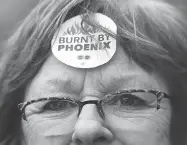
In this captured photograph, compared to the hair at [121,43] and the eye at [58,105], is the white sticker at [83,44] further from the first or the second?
the eye at [58,105]

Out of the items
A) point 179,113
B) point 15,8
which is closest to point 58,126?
point 179,113

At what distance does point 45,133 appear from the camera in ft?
4.05

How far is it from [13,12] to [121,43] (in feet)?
1.66

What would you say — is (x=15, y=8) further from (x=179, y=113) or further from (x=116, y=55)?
(x=179, y=113)

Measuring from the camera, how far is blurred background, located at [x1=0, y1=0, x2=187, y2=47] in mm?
1430

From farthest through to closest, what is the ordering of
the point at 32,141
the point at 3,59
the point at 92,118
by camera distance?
the point at 3,59 → the point at 32,141 → the point at 92,118

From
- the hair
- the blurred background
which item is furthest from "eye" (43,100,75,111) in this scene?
the blurred background

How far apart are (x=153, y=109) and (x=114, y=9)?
0.36m

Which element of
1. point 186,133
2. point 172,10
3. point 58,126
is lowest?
point 186,133

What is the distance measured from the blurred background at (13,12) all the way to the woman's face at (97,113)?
0.26m

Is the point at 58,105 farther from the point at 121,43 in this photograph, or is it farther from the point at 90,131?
the point at 121,43

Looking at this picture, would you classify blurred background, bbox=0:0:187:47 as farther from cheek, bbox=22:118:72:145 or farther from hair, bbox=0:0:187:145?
cheek, bbox=22:118:72:145

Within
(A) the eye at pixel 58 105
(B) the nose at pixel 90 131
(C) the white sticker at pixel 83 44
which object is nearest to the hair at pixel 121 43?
(C) the white sticker at pixel 83 44

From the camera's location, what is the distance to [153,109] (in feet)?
4.00
